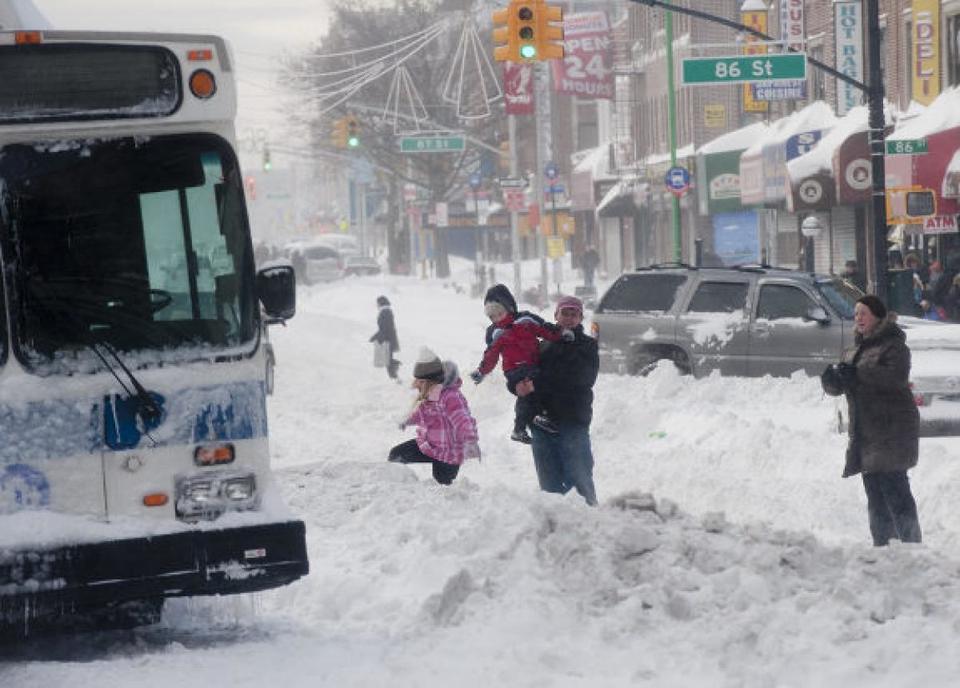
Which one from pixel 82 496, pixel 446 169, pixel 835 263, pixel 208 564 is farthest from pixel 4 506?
pixel 446 169

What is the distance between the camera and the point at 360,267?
8294 centimetres

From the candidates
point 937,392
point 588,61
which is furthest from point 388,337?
point 588,61

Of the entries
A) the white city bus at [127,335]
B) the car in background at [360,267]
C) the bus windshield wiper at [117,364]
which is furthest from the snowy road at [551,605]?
the car in background at [360,267]

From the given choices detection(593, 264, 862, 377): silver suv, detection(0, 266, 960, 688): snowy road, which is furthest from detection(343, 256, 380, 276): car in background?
detection(0, 266, 960, 688): snowy road

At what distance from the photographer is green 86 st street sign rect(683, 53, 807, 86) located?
25266 millimetres

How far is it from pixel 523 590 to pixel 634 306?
14.8m

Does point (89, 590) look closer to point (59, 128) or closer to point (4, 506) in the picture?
point (4, 506)

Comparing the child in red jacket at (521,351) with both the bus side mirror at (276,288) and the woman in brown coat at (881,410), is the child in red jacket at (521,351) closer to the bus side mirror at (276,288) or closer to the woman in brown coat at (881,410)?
the woman in brown coat at (881,410)

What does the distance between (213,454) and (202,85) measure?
1.63 m

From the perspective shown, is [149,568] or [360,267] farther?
[360,267]

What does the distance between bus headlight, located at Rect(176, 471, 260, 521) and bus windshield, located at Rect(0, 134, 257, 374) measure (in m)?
0.56

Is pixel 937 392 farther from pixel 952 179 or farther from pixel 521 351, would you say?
pixel 952 179

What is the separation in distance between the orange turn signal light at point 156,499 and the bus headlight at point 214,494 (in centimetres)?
6

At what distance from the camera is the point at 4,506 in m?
8.06
